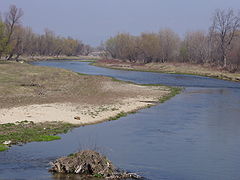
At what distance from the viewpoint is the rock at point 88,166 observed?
16116mm

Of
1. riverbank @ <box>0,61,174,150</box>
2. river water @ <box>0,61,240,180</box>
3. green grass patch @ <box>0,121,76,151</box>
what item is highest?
riverbank @ <box>0,61,174,150</box>

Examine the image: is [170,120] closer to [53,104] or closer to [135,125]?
[135,125]

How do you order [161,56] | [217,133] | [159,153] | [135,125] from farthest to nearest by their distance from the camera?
[161,56], [135,125], [217,133], [159,153]

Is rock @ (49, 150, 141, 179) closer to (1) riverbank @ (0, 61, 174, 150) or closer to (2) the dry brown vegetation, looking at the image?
(1) riverbank @ (0, 61, 174, 150)

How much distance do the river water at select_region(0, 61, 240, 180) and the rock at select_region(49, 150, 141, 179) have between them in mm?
788

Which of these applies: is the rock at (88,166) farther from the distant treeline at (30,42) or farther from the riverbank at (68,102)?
the distant treeline at (30,42)

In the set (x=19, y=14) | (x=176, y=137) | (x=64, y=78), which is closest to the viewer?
(x=176, y=137)

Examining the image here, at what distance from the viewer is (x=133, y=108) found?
34500 millimetres

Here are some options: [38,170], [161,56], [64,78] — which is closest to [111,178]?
[38,170]

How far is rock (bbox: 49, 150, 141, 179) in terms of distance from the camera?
16116 millimetres

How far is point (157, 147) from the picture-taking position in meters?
21.4

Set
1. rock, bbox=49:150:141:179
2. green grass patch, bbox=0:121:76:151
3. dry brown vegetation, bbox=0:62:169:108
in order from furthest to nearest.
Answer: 1. dry brown vegetation, bbox=0:62:169:108
2. green grass patch, bbox=0:121:76:151
3. rock, bbox=49:150:141:179

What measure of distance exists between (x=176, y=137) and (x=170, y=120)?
5699mm

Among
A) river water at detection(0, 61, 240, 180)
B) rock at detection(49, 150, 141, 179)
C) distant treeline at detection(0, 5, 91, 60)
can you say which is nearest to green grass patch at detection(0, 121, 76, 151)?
river water at detection(0, 61, 240, 180)
